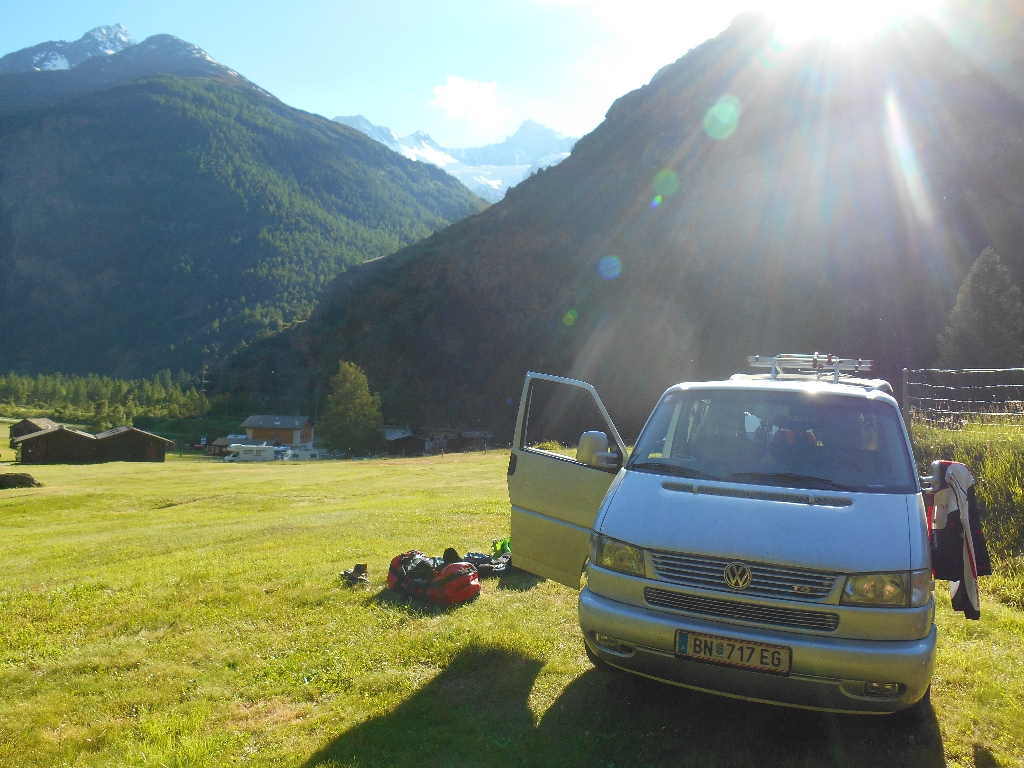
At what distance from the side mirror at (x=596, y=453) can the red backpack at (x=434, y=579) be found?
228 cm

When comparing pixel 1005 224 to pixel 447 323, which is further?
pixel 447 323

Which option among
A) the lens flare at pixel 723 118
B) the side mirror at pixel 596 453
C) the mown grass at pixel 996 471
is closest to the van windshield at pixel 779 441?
the side mirror at pixel 596 453

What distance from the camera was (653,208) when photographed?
9469cm

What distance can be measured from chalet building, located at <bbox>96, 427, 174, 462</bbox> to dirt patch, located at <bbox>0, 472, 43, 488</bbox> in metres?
35.3

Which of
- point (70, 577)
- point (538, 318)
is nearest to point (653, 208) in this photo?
point (538, 318)

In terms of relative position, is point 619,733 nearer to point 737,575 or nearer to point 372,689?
point 737,575

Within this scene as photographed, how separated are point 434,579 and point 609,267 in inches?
3491

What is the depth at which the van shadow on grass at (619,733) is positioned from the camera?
395cm

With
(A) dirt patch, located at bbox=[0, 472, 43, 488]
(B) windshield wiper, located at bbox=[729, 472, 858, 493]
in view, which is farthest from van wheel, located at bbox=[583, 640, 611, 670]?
(A) dirt patch, located at bbox=[0, 472, 43, 488]

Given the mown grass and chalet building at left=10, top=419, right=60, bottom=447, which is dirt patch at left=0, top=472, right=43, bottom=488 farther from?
chalet building at left=10, top=419, right=60, bottom=447

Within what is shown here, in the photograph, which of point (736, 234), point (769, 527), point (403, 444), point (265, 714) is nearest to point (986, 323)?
point (736, 234)

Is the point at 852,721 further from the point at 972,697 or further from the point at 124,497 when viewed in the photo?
the point at 124,497

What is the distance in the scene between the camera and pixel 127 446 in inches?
2694

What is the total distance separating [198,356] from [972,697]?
625 ft
